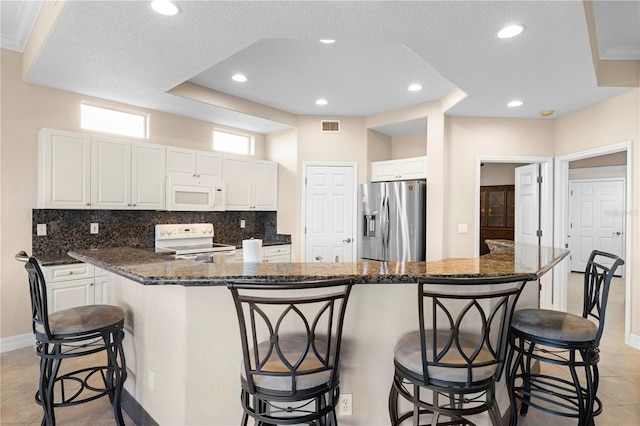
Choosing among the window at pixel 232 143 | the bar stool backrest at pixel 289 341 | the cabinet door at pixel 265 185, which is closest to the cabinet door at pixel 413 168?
the cabinet door at pixel 265 185

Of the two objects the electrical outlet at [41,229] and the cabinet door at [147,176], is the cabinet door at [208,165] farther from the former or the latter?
the electrical outlet at [41,229]

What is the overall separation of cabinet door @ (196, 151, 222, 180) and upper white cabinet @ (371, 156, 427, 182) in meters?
2.31

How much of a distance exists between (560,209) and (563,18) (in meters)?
3.09

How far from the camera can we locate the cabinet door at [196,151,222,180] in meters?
4.59

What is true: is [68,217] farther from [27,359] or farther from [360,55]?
[360,55]

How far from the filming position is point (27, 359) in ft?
10.2

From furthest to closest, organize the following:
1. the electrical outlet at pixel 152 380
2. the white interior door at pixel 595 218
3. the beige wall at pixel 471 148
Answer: the white interior door at pixel 595 218 → the beige wall at pixel 471 148 → the electrical outlet at pixel 152 380

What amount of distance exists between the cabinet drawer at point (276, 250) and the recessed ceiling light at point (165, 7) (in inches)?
130

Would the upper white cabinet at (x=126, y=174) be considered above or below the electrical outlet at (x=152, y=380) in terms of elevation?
above

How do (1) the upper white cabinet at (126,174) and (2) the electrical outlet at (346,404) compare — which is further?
(1) the upper white cabinet at (126,174)

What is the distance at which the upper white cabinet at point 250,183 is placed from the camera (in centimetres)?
495

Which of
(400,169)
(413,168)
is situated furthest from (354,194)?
(413,168)

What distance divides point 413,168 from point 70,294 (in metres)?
4.34

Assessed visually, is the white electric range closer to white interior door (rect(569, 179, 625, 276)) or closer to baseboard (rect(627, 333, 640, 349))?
baseboard (rect(627, 333, 640, 349))
